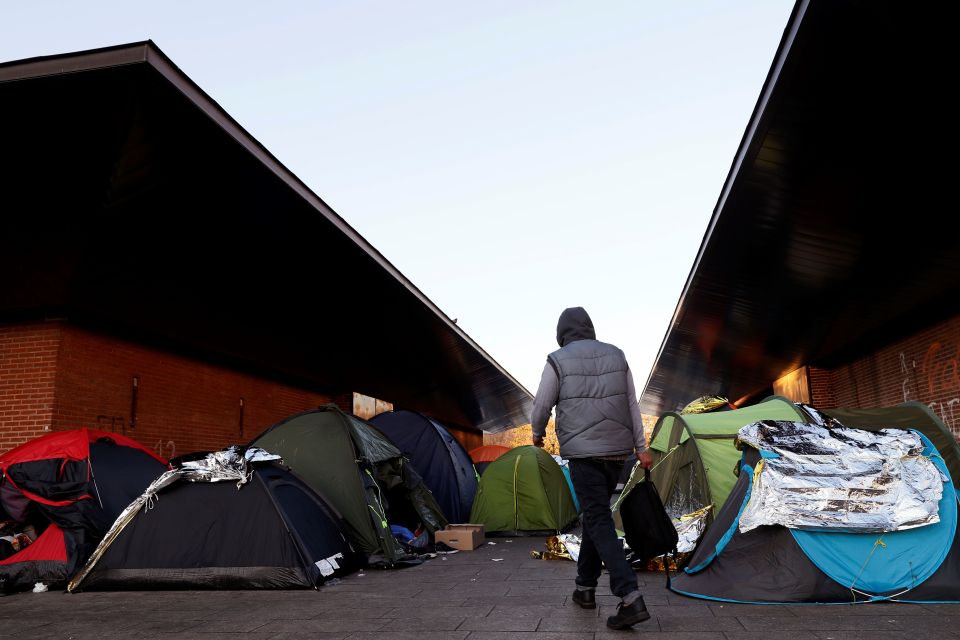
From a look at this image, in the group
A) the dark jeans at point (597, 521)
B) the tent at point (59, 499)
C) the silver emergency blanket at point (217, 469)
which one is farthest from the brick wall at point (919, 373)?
the tent at point (59, 499)

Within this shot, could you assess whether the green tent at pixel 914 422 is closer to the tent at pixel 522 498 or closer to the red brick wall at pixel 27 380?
the tent at pixel 522 498

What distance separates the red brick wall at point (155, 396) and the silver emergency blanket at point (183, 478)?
276cm

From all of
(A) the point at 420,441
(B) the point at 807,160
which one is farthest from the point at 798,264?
(A) the point at 420,441

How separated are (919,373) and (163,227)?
1158 cm

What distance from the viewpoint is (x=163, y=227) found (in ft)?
25.8

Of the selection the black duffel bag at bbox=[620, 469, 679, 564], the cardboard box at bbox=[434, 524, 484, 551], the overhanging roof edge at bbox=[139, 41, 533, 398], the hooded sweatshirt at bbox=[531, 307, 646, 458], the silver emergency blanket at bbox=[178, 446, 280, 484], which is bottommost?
the cardboard box at bbox=[434, 524, 484, 551]

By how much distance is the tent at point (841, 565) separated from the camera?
4.79 metres

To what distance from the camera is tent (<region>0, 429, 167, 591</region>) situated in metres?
6.68

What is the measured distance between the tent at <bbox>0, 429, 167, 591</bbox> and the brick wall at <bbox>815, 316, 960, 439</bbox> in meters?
11.2

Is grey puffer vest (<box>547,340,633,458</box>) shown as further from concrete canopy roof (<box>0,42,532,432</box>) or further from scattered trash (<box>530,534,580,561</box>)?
concrete canopy roof (<box>0,42,532,432</box>)

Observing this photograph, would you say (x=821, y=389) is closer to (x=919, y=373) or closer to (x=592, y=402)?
(x=919, y=373)

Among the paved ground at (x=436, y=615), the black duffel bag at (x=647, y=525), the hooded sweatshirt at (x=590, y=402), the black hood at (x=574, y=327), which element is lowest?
the paved ground at (x=436, y=615)

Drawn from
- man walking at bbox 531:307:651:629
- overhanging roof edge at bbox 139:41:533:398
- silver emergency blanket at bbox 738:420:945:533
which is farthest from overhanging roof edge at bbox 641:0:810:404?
overhanging roof edge at bbox 139:41:533:398

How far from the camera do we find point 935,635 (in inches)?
151
